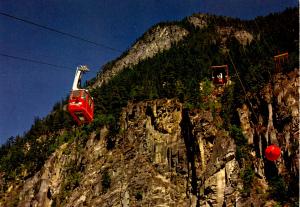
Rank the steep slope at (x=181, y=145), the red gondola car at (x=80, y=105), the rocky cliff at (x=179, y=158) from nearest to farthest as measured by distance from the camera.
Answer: the red gondola car at (x=80, y=105) < the rocky cliff at (x=179, y=158) < the steep slope at (x=181, y=145)

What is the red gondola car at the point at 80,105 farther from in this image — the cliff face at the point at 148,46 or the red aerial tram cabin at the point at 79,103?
the cliff face at the point at 148,46

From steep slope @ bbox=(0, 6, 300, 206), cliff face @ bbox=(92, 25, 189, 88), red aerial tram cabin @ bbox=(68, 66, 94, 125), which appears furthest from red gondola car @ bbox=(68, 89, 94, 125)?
cliff face @ bbox=(92, 25, 189, 88)

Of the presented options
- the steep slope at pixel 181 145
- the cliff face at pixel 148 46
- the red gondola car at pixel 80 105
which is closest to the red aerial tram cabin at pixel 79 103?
the red gondola car at pixel 80 105

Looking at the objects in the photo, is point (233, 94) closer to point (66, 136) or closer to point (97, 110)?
point (97, 110)

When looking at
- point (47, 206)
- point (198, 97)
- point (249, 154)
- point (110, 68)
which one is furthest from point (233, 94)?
point (110, 68)

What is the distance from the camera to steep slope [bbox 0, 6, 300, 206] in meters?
44.7

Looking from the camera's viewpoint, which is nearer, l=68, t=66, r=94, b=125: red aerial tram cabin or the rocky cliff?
l=68, t=66, r=94, b=125: red aerial tram cabin

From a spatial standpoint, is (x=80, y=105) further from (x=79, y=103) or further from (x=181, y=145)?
(x=181, y=145)

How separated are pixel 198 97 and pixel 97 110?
23823mm

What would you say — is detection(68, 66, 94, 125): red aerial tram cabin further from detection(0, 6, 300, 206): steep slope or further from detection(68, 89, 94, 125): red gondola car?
detection(0, 6, 300, 206): steep slope

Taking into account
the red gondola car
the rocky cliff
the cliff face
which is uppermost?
the cliff face

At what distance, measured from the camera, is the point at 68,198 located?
186 ft

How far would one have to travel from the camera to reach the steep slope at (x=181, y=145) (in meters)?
44.7

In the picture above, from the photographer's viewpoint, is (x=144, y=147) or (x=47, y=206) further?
(x=47, y=206)
